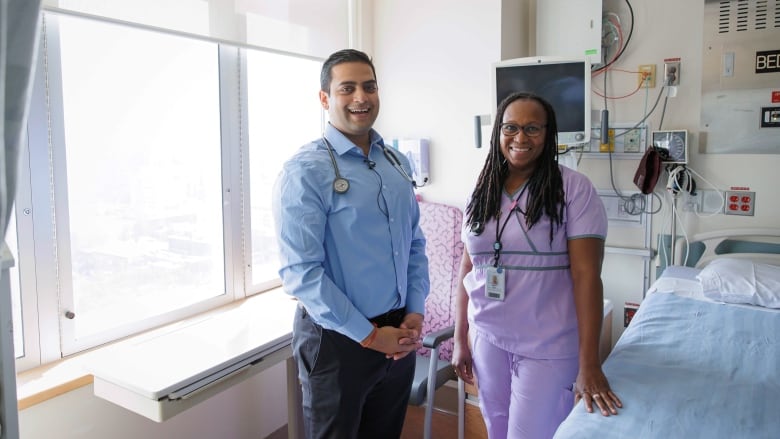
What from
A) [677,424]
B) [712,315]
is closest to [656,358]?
[677,424]

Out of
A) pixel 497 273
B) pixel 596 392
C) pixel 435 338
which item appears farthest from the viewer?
pixel 435 338

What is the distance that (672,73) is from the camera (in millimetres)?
2535

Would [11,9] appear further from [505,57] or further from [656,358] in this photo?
[505,57]

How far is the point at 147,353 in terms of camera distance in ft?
5.86

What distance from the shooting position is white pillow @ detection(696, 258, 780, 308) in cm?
204

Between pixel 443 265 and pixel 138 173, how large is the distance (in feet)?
4.62

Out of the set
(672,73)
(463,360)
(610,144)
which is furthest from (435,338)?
(672,73)

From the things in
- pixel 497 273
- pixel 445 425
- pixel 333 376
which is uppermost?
pixel 497 273

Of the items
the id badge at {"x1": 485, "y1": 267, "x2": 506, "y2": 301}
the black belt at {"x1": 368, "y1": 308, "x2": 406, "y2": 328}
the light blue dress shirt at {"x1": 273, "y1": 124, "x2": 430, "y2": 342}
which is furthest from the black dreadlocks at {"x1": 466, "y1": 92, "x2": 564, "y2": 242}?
the black belt at {"x1": 368, "y1": 308, "x2": 406, "y2": 328}

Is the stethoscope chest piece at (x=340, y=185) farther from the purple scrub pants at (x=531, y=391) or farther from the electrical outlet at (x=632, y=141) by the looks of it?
the electrical outlet at (x=632, y=141)

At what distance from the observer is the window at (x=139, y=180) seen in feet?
5.99

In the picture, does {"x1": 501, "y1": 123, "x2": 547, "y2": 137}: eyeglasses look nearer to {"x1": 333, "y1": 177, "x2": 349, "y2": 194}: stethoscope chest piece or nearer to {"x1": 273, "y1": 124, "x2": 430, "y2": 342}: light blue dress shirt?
→ {"x1": 273, "y1": 124, "x2": 430, "y2": 342}: light blue dress shirt

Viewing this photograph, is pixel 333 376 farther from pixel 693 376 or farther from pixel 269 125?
pixel 269 125

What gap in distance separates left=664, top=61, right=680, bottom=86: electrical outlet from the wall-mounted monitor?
0.45 m
